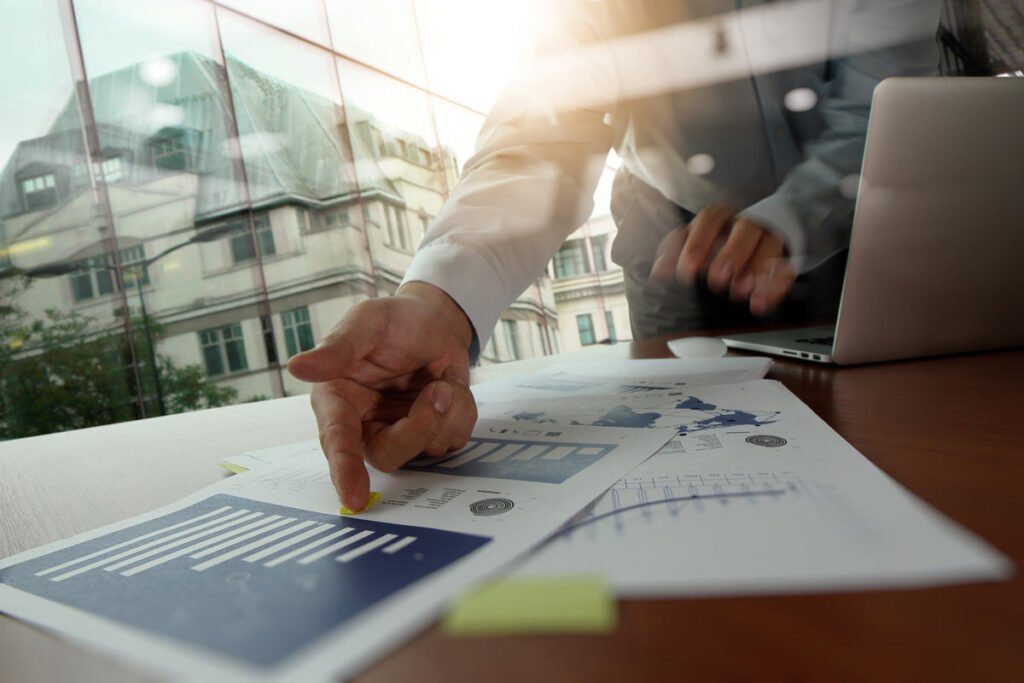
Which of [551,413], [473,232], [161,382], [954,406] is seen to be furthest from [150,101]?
[954,406]

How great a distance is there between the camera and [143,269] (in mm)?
3832

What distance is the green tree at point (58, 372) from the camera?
3521 millimetres

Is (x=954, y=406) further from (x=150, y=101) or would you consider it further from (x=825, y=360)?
(x=150, y=101)

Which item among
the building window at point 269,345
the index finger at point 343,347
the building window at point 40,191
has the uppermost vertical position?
the building window at point 40,191

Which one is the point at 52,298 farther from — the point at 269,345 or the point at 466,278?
the point at 466,278

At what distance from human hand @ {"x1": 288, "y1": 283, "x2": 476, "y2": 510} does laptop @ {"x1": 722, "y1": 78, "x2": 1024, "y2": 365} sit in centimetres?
41

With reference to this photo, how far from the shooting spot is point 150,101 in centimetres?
389

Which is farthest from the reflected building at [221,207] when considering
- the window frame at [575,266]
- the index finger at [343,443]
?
the index finger at [343,443]

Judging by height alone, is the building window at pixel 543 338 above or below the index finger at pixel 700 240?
below

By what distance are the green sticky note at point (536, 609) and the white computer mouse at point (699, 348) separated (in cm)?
65

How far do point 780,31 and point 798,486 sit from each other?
1.05m

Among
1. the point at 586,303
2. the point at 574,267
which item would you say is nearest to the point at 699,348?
the point at 574,267

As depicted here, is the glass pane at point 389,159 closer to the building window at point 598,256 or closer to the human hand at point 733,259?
the building window at point 598,256

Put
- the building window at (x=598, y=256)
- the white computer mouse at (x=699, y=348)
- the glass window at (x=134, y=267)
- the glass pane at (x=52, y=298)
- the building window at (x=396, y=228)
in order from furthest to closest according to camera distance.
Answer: the building window at (x=598, y=256)
the building window at (x=396, y=228)
the glass window at (x=134, y=267)
the glass pane at (x=52, y=298)
the white computer mouse at (x=699, y=348)
